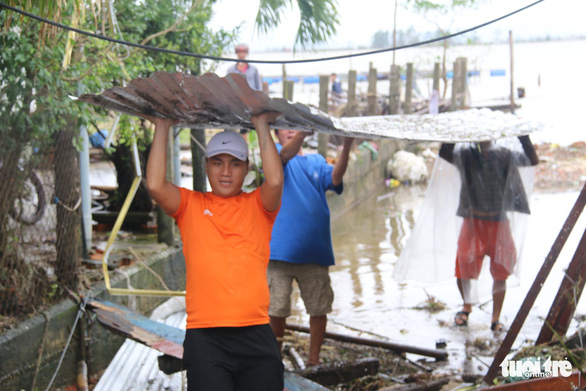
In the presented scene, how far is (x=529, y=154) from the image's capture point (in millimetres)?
5195

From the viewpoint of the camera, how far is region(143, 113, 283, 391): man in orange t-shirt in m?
2.81

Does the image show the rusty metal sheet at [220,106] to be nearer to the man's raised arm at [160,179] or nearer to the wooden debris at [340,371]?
the man's raised arm at [160,179]

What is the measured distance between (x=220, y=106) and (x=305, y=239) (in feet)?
5.98

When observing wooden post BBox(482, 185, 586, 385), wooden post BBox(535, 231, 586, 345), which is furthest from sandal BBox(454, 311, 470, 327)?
wooden post BBox(482, 185, 586, 385)

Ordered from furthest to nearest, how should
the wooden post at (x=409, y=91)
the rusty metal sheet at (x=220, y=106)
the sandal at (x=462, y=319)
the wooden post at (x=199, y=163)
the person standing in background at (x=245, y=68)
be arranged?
the wooden post at (x=409, y=91), the person standing in background at (x=245, y=68), the wooden post at (x=199, y=163), the sandal at (x=462, y=319), the rusty metal sheet at (x=220, y=106)

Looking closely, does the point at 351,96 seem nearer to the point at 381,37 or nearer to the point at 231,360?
the point at 231,360

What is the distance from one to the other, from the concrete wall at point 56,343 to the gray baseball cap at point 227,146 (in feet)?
7.06

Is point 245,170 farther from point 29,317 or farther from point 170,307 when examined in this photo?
point 170,307

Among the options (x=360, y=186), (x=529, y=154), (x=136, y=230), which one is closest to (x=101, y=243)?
(x=136, y=230)

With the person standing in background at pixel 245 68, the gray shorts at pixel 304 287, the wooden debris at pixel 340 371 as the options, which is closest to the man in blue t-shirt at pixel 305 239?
the gray shorts at pixel 304 287

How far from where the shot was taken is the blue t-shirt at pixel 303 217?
450cm

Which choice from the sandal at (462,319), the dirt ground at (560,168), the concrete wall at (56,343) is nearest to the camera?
the concrete wall at (56,343)

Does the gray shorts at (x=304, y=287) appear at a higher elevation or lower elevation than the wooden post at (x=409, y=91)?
lower

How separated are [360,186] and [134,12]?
26.9ft
